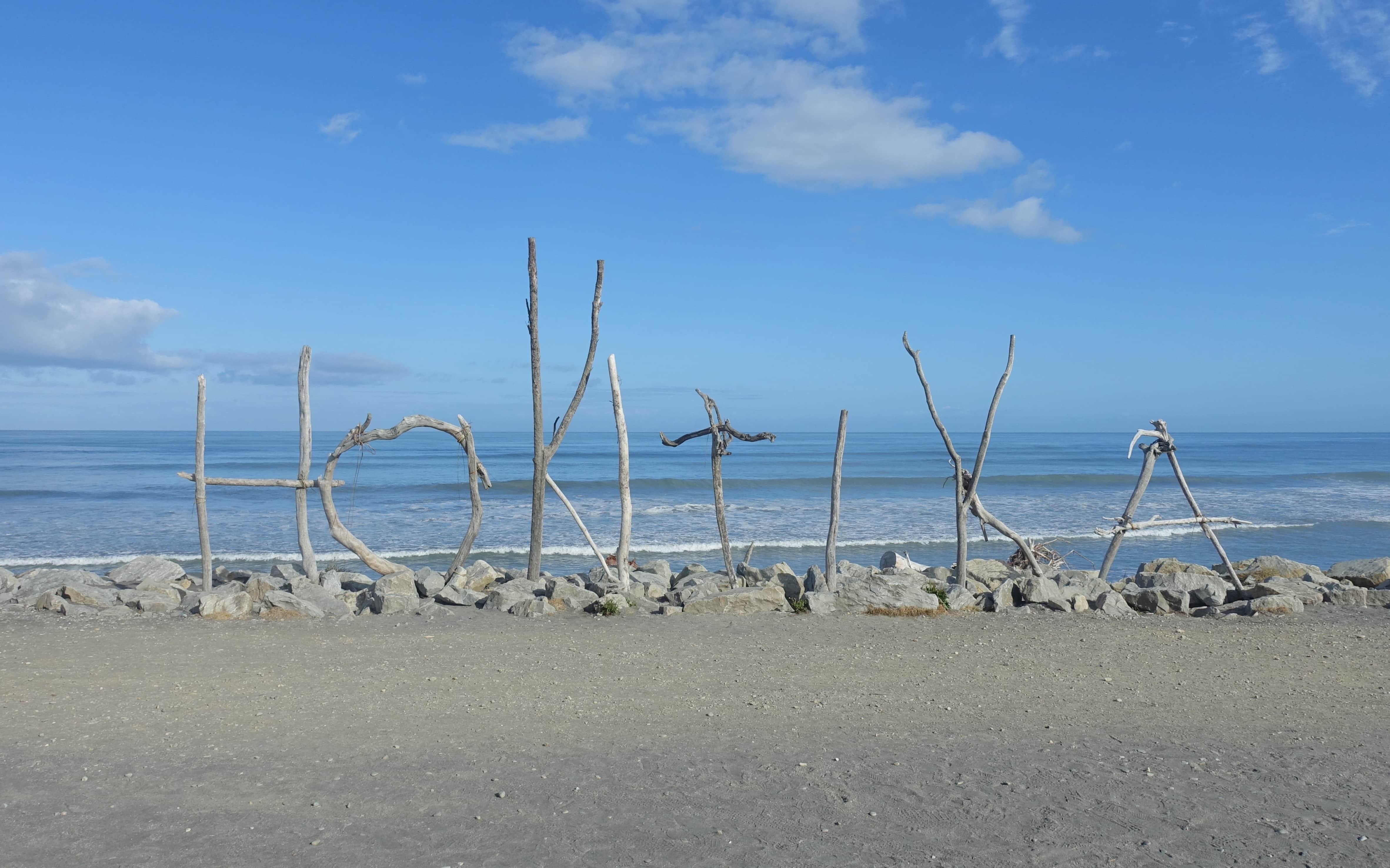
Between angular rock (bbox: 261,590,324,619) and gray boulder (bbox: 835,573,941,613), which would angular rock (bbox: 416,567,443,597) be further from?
gray boulder (bbox: 835,573,941,613)

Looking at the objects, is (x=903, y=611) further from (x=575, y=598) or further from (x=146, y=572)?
(x=146, y=572)

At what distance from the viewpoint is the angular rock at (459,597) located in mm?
9094

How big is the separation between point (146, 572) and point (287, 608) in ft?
11.5

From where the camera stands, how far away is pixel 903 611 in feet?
28.9

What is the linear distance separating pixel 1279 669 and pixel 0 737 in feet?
27.3

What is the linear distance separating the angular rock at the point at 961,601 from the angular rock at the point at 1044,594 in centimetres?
50

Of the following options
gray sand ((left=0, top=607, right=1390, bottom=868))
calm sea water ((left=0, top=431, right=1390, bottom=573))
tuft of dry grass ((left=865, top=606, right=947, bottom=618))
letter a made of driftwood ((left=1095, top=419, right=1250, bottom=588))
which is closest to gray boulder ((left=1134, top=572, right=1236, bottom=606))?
letter a made of driftwood ((left=1095, top=419, right=1250, bottom=588))

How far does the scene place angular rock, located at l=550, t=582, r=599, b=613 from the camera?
352 inches

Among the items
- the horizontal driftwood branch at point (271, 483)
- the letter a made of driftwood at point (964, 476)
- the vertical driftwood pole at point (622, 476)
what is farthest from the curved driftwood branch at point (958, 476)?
the horizontal driftwood branch at point (271, 483)

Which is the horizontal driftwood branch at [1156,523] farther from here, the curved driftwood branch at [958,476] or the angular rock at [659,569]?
the angular rock at [659,569]

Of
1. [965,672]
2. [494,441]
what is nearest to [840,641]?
[965,672]

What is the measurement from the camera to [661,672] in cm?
670

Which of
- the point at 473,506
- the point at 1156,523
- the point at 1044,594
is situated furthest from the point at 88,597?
the point at 1156,523

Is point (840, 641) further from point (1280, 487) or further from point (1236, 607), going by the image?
point (1280, 487)
